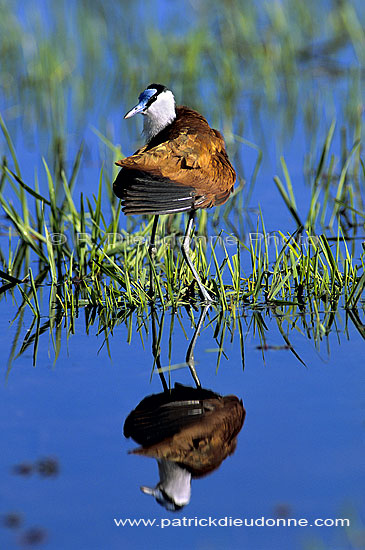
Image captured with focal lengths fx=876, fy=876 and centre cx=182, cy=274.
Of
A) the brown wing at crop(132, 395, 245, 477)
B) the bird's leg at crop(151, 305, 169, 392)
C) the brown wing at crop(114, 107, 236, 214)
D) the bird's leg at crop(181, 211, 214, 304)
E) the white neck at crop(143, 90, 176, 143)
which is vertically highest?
the white neck at crop(143, 90, 176, 143)

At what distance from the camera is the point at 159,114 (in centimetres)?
492

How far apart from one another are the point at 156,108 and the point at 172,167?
0.55 meters

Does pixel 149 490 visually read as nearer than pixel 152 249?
Yes

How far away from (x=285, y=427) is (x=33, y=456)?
989mm

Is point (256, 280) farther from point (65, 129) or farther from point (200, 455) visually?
point (65, 129)

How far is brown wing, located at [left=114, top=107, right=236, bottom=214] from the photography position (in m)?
4.36

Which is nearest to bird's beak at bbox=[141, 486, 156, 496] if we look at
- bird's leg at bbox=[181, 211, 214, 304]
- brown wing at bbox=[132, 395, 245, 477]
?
brown wing at bbox=[132, 395, 245, 477]

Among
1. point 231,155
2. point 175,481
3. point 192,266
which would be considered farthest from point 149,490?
point 231,155

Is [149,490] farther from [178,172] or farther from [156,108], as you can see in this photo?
[156,108]

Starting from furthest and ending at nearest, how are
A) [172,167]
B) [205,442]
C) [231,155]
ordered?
1. [231,155]
2. [172,167]
3. [205,442]

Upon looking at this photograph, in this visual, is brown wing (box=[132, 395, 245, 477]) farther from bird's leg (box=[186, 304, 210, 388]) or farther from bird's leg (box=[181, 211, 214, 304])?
bird's leg (box=[181, 211, 214, 304])

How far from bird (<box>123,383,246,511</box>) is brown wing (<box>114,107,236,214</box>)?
0.98 m

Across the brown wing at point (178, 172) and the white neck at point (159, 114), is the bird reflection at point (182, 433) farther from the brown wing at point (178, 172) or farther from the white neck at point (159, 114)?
the white neck at point (159, 114)

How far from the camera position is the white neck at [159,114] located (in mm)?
4898
